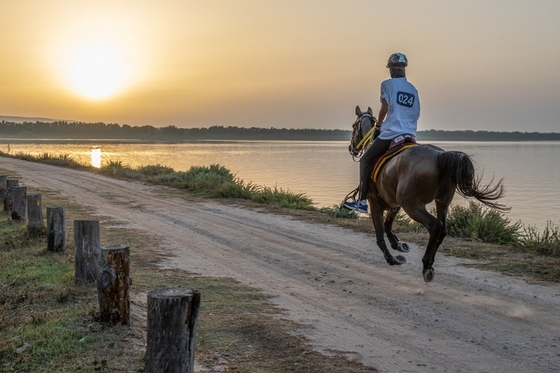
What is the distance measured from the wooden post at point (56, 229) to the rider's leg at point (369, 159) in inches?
208

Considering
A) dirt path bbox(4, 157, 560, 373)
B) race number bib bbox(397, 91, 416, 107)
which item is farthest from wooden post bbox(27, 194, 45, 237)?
race number bib bbox(397, 91, 416, 107)

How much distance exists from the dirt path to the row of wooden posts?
189cm

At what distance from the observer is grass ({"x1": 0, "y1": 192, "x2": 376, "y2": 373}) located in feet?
18.3

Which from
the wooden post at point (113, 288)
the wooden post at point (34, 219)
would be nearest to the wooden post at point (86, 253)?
the wooden post at point (113, 288)

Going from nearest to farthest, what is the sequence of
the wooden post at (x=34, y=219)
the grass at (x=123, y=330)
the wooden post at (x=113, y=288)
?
1. the grass at (x=123, y=330)
2. the wooden post at (x=113, y=288)
3. the wooden post at (x=34, y=219)

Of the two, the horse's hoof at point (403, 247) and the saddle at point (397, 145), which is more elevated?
the saddle at point (397, 145)

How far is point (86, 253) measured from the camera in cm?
806

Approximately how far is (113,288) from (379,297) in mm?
3683

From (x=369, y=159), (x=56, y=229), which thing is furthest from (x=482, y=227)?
(x=56, y=229)

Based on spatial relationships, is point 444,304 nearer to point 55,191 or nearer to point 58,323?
point 58,323

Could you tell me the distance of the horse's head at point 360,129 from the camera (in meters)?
9.97

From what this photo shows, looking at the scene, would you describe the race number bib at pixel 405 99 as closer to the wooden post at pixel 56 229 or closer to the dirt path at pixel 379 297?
the dirt path at pixel 379 297

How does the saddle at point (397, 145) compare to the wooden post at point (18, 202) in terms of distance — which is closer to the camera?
the saddle at point (397, 145)

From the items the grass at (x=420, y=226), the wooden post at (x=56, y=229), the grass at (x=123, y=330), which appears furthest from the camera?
the grass at (x=420, y=226)
